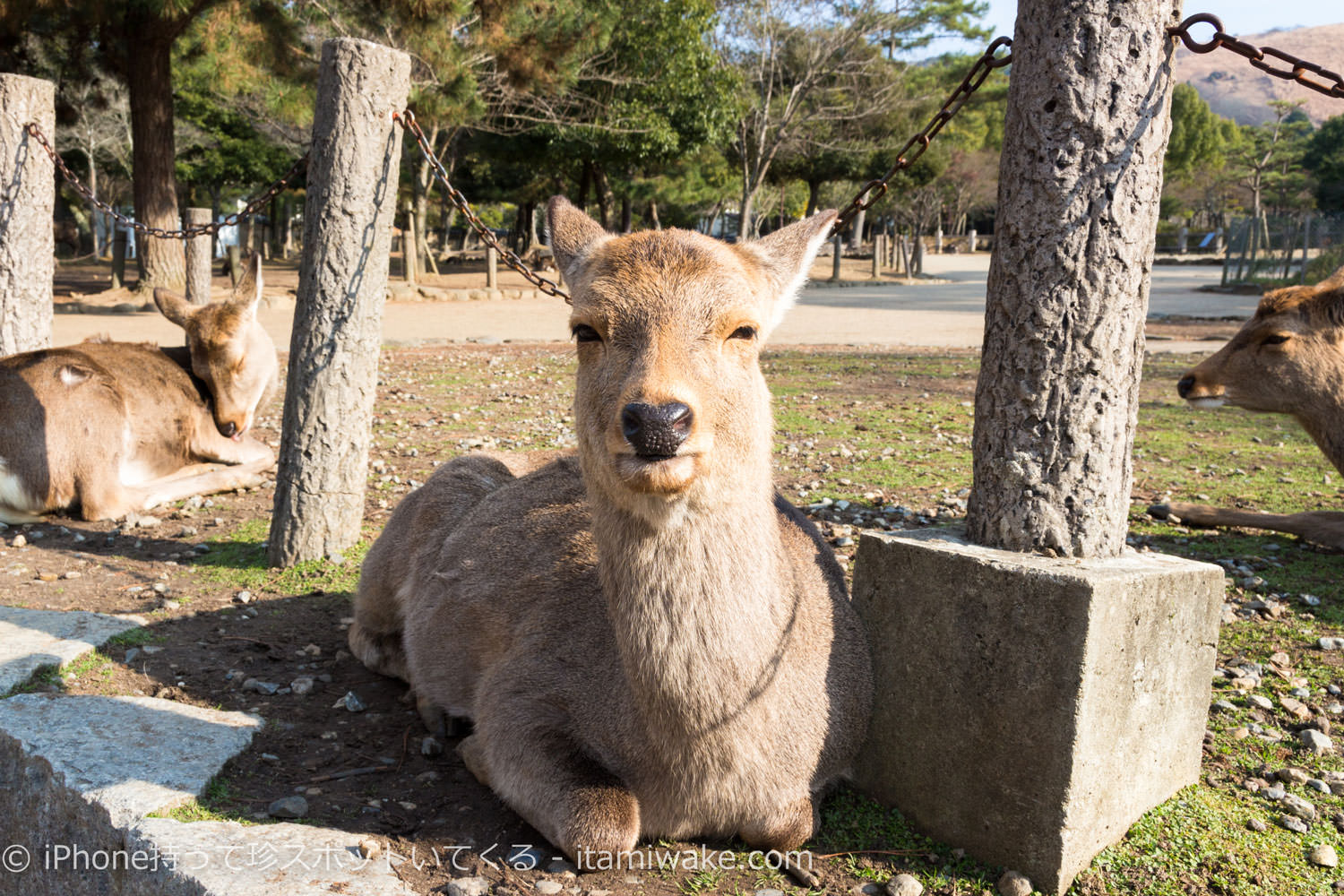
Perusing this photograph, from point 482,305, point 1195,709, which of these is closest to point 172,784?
point 1195,709

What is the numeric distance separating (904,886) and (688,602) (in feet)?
3.65

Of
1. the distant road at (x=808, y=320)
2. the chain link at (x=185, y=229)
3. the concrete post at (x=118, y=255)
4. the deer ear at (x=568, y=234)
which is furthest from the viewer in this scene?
the concrete post at (x=118, y=255)

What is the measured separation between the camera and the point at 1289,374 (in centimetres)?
706

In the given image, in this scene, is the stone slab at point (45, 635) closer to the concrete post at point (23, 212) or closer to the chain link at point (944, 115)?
the chain link at point (944, 115)

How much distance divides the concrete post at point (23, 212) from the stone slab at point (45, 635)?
4835 mm

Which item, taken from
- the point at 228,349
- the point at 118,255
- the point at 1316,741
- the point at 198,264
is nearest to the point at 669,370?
the point at 1316,741

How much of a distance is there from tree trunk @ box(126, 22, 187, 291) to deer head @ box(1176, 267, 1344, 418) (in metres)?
19.6

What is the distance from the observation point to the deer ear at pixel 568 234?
369 centimetres

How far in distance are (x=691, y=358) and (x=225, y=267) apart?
41937mm

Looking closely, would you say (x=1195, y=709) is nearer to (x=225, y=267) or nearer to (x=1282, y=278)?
(x=1282, y=278)

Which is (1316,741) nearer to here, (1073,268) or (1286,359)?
(1073,268)

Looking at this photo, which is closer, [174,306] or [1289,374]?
[1289,374]

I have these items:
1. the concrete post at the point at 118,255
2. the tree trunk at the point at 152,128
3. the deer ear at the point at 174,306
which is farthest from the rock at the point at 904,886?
the concrete post at the point at 118,255

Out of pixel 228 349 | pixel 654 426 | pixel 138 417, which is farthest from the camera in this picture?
pixel 228 349
